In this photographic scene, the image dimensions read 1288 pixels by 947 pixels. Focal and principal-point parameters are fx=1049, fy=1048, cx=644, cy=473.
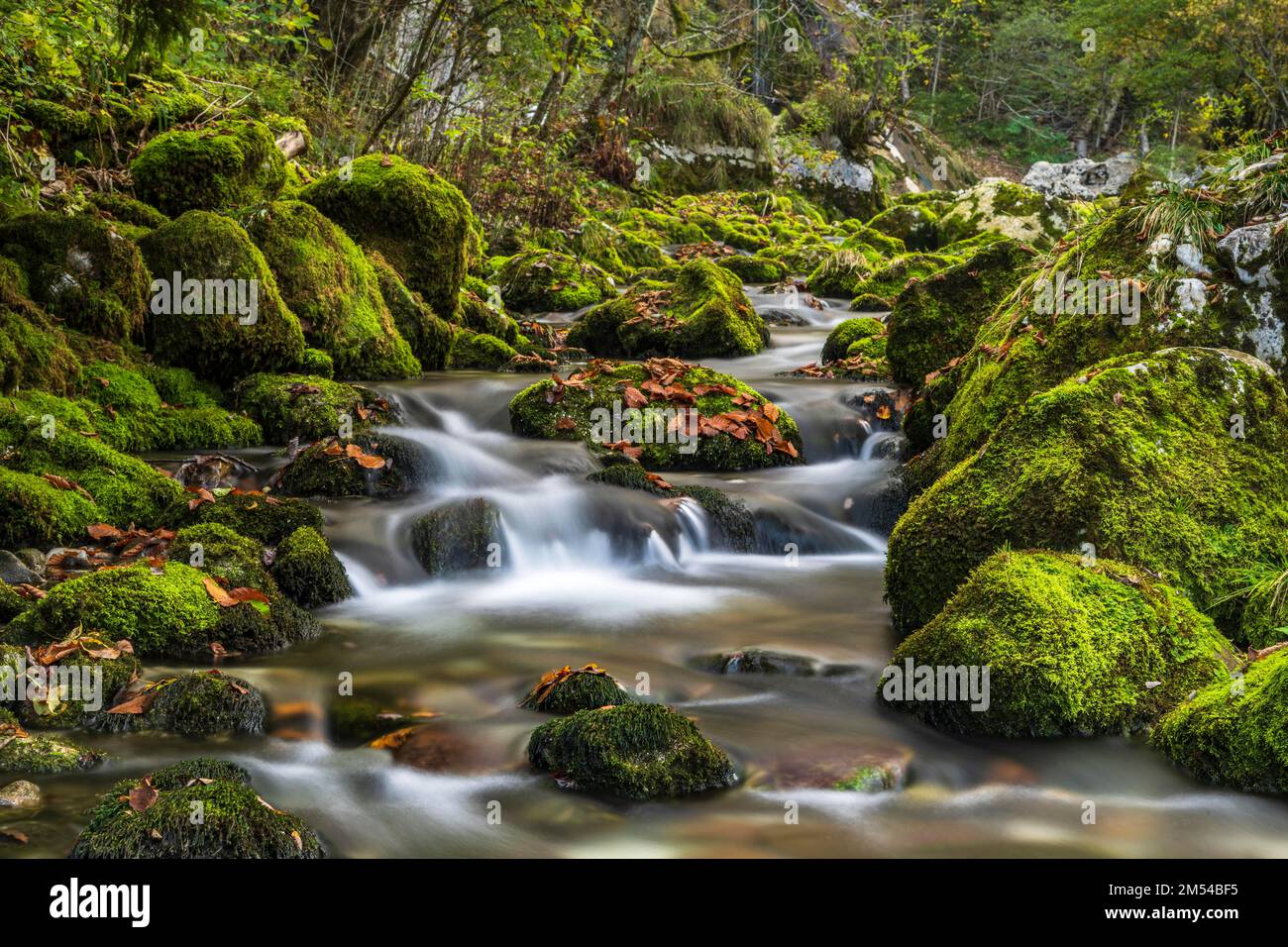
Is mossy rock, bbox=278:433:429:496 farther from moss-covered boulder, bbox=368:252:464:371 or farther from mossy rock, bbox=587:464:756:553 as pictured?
moss-covered boulder, bbox=368:252:464:371

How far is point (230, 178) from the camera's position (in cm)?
997

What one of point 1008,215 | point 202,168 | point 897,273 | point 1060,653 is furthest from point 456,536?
point 1008,215

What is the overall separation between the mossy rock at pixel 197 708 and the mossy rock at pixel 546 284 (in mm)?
10615

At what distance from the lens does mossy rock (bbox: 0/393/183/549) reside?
19.5 ft

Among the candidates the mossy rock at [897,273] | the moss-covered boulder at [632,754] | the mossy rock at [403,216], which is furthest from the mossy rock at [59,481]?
the mossy rock at [897,273]

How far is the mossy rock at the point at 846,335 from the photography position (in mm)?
11852

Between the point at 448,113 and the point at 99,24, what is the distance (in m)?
7.43

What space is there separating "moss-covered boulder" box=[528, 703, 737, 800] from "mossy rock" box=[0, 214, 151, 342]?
5849 millimetres

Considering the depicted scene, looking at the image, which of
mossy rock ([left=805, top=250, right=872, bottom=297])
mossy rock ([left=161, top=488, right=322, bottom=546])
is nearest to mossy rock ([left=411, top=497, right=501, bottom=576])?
mossy rock ([left=161, top=488, right=322, bottom=546])

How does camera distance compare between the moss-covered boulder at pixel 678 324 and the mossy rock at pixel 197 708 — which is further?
the moss-covered boulder at pixel 678 324

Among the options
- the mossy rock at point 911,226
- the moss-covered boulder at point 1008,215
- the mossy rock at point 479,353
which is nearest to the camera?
the mossy rock at point 479,353

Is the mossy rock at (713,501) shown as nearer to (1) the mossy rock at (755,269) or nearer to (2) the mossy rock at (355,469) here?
(2) the mossy rock at (355,469)

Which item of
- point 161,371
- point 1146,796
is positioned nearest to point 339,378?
point 161,371

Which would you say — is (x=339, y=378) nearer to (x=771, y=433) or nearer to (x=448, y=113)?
(x=771, y=433)
